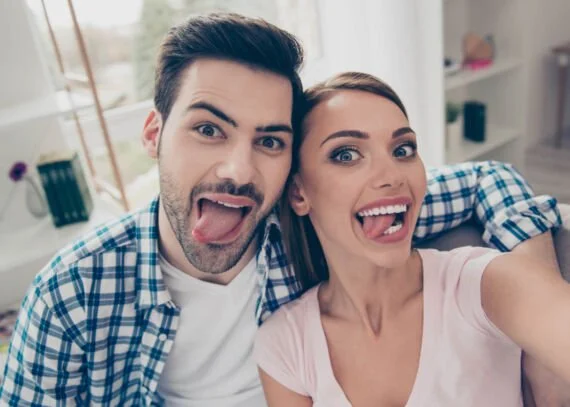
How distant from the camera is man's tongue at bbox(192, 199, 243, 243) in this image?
94 cm

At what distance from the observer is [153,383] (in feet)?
3.57

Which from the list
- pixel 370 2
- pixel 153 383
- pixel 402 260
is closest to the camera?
pixel 402 260

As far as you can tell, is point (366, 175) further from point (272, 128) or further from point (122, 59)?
point (122, 59)

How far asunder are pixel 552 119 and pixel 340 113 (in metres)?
3.30

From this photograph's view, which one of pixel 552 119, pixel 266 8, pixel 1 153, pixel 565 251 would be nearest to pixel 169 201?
pixel 565 251

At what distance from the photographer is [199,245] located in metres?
0.97

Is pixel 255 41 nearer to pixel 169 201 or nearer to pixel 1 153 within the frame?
pixel 169 201

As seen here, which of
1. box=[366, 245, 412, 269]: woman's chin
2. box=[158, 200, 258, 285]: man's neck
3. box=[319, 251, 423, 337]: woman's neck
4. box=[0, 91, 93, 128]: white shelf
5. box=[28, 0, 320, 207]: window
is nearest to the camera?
box=[366, 245, 412, 269]: woman's chin

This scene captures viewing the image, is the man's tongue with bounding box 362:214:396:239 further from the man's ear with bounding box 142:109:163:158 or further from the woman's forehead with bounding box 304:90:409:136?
the man's ear with bounding box 142:109:163:158

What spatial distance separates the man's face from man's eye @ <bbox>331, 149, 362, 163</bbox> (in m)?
0.09

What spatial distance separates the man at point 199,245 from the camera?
0.93m

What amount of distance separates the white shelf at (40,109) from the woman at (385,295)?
0.80 metres

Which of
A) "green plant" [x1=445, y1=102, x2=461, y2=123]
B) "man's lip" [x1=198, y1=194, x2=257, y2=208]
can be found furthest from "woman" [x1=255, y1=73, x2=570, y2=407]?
"green plant" [x1=445, y1=102, x2=461, y2=123]

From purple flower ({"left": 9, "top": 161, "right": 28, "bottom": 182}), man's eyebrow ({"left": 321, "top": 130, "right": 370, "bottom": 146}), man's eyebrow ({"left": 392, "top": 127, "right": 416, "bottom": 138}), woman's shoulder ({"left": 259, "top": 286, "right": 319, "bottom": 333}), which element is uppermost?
man's eyebrow ({"left": 321, "top": 130, "right": 370, "bottom": 146})
